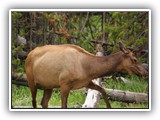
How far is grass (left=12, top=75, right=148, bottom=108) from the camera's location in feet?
13.4

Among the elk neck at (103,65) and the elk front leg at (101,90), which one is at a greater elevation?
the elk neck at (103,65)

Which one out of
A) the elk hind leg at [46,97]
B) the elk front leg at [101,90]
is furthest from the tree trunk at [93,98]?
the elk hind leg at [46,97]

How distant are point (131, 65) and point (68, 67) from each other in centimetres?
50

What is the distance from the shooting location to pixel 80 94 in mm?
4090

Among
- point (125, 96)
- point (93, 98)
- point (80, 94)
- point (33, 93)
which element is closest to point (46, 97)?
point (33, 93)

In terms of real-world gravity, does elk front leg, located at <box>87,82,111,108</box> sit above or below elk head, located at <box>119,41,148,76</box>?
below

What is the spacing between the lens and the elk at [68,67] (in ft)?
13.4

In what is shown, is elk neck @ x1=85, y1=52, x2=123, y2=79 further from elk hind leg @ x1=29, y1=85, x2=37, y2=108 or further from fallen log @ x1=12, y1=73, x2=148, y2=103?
elk hind leg @ x1=29, y1=85, x2=37, y2=108

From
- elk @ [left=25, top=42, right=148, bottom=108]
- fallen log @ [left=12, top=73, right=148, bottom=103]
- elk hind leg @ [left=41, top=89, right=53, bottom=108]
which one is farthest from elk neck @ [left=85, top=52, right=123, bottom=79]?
elk hind leg @ [left=41, top=89, right=53, bottom=108]

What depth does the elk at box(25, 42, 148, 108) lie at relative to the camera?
4070mm

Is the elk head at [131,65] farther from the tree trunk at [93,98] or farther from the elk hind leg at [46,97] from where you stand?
the elk hind leg at [46,97]
